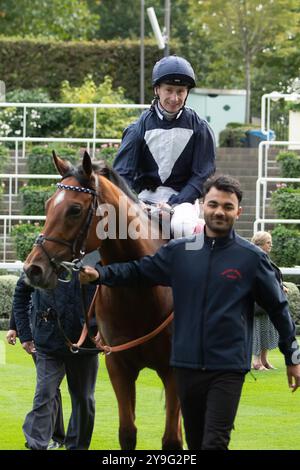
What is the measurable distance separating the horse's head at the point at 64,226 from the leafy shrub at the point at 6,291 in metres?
9.38

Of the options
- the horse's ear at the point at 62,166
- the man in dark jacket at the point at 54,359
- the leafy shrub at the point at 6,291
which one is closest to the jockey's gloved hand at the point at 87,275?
the horse's ear at the point at 62,166

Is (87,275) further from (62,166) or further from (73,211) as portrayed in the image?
(62,166)

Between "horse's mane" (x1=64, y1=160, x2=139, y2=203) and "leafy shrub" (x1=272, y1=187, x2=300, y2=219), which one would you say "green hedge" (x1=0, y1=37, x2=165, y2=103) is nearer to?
"leafy shrub" (x1=272, y1=187, x2=300, y2=219)

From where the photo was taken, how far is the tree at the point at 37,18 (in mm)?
36406

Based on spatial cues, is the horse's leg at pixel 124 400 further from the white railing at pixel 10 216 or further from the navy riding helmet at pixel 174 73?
the white railing at pixel 10 216

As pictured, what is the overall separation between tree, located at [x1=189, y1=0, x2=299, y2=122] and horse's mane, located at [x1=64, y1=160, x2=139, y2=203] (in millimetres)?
27843

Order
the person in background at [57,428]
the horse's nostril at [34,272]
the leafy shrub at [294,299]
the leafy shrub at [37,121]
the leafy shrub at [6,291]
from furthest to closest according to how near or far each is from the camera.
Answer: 1. the leafy shrub at [37,121]
2. the leafy shrub at [294,299]
3. the leafy shrub at [6,291]
4. the person in background at [57,428]
5. the horse's nostril at [34,272]

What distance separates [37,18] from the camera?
3675 cm

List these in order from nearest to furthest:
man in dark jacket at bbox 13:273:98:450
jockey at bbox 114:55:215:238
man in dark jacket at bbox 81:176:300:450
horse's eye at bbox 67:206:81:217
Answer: man in dark jacket at bbox 81:176:300:450, horse's eye at bbox 67:206:81:217, jockey at bbox 114:55:215:238, man in dark jacket at bbox 13:273:98:450

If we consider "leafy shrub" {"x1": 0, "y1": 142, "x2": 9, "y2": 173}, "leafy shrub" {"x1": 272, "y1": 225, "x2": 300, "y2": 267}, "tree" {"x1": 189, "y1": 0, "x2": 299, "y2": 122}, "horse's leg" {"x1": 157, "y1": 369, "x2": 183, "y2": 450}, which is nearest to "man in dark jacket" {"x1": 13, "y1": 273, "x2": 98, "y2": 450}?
"horse's leg" {"x1": 157, "y1": 369, "x2": 183, "y2": 450}

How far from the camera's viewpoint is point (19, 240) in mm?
17719

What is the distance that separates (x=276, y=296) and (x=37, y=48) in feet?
76.1

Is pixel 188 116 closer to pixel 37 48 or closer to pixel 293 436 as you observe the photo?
pixel 293 436

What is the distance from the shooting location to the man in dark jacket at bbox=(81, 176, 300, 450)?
5.77m
